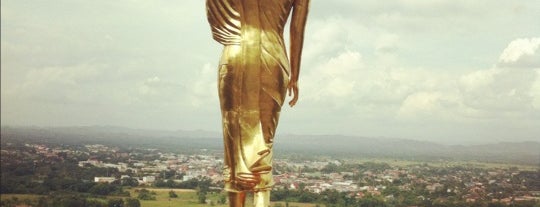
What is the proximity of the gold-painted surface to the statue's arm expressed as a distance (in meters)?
0.14

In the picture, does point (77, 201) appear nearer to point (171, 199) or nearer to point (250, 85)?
point (171, 199)

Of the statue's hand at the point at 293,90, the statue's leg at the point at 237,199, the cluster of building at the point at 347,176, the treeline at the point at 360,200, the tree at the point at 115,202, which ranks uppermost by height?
the statue's hand at the point at 293,90

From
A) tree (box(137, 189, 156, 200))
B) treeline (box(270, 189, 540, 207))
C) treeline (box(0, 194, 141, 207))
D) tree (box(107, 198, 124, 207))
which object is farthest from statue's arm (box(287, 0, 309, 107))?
tree (box(107, 198, 124, 207))

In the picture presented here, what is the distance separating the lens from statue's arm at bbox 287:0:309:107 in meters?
5.05

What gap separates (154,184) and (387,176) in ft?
15.8

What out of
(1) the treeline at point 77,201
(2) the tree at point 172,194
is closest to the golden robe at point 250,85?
(2) the tree at point 172,194

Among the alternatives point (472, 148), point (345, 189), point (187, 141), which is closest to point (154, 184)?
point (187, 141)

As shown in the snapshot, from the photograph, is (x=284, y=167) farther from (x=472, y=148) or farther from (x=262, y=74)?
(x=262, y=74)

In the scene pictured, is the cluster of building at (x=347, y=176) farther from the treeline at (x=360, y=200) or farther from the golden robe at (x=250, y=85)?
the golden robe at (x=250, y=85)

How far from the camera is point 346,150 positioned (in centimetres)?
1391

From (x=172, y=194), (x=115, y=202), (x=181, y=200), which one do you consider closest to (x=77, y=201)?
(x=115, y=202)

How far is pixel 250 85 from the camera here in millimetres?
4785

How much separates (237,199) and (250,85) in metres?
0.97

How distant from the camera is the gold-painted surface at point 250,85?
4793 mm
